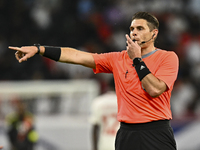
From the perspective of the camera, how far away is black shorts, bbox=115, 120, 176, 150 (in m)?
3.35

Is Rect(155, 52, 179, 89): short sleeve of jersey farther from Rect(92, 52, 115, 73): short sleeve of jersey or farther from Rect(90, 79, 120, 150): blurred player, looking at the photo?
Rect(90, 79, 120, 150): blurred player

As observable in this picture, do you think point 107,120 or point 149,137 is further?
point 107,120

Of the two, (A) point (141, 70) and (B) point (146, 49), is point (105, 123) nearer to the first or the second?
(B) point (146, 49)

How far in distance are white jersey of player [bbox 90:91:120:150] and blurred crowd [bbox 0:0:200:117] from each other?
5.08 meters

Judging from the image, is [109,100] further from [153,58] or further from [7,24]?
[7,24]

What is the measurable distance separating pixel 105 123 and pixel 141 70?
2373 mm

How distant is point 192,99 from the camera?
10258 mm

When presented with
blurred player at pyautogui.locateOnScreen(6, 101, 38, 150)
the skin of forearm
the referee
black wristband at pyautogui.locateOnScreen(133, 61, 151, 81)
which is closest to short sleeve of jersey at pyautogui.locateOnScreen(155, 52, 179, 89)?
the referee

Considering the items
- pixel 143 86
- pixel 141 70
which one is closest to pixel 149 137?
pixel 143 86

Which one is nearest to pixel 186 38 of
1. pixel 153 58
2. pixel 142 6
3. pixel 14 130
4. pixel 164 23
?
pixel 164 23

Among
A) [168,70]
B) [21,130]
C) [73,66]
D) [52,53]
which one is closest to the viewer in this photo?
[168,70]

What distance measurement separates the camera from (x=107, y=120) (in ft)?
18.1

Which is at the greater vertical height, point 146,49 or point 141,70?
point 146,49

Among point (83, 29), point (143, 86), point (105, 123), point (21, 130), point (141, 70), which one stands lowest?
point (21, 130)
